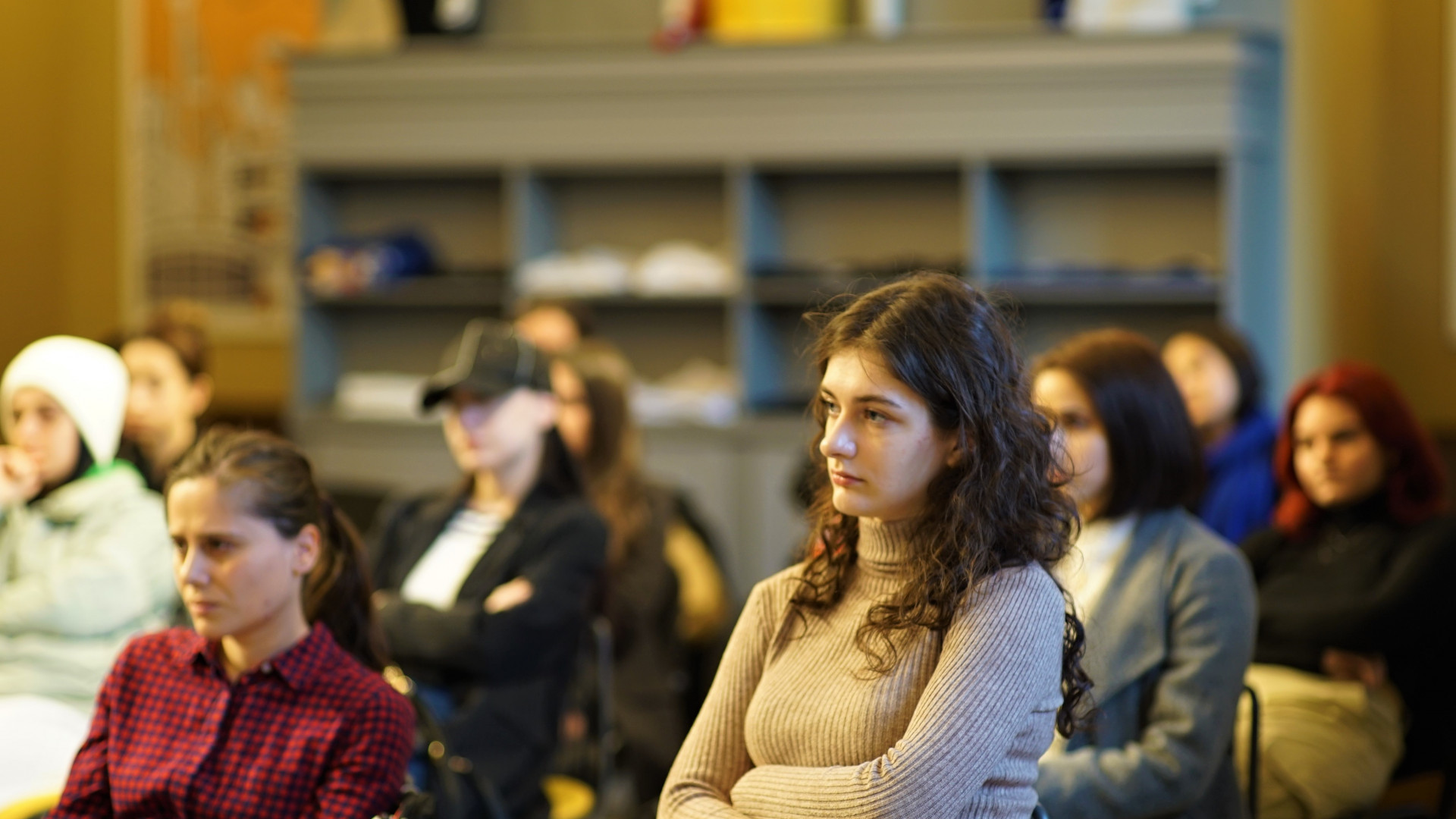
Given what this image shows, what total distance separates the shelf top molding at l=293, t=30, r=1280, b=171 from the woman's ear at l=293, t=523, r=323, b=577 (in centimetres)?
311

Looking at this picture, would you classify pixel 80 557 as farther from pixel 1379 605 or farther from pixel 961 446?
pixel 1379 605

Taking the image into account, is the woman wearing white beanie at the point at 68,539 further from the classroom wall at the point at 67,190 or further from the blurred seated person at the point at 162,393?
the classroom wall at the point at 67,190

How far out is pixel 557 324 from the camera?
433 centimetres

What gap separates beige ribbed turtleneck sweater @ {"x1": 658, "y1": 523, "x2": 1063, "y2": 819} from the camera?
1500 millimetres

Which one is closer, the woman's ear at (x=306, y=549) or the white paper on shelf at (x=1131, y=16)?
the woman's ear at (x=306, y=549)

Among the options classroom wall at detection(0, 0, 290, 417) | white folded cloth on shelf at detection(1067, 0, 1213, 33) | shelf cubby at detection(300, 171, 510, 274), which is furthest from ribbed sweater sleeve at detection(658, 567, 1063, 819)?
classroom wall at detection(0, 0, 290, 417)

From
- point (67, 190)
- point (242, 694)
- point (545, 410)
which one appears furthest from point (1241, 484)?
point (67, 190)

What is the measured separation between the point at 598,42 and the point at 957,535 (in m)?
3.72

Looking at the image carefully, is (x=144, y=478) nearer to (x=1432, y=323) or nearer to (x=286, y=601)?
(x=286, y=601)

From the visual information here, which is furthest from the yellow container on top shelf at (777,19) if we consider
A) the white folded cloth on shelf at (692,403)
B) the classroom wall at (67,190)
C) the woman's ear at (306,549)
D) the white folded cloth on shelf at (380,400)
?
the woman's ear at (306,549)

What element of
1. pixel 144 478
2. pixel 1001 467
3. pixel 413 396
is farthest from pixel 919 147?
pixel 1001 467

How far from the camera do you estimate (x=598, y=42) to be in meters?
4.99

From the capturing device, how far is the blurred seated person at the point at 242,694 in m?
1.84

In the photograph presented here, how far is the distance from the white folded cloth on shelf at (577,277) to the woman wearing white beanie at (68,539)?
257cm
